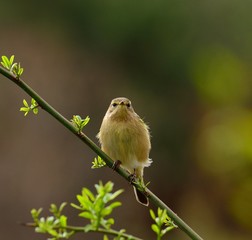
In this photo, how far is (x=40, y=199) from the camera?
40.9ft

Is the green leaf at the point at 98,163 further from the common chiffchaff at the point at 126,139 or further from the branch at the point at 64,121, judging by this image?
the common chiffchaff at the point at 126,139

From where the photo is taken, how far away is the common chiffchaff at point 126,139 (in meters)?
4.80

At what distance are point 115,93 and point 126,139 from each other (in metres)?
8.08

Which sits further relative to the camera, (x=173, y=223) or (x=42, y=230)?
(x=173, y=223)

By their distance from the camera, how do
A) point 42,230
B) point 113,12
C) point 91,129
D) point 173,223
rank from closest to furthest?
1. point 42,230
2. point 173,223
3. point 113,12
4. point 91,129

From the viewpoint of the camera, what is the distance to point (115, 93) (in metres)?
12.9

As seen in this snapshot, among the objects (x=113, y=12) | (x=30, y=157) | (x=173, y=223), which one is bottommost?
(x=173, y=223)

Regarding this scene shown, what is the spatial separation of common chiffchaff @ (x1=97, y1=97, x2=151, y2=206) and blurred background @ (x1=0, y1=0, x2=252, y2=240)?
20.1 ft

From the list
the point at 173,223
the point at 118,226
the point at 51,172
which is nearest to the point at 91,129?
the point at 51,172

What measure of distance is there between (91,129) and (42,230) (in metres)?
10.2

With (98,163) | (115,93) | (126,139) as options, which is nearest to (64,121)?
(98,163)

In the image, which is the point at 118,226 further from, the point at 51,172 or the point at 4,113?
the point at 4,113

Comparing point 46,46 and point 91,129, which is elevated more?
point 46,46

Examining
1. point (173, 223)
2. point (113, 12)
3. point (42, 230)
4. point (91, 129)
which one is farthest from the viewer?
point (91, 129)
